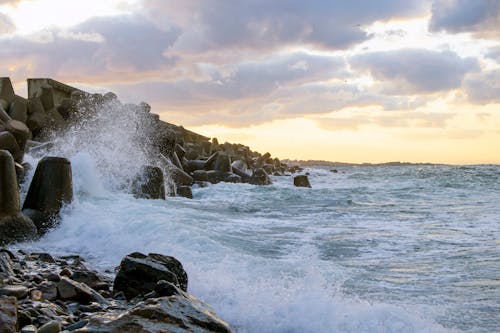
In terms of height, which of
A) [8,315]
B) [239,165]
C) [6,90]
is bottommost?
[8,315]

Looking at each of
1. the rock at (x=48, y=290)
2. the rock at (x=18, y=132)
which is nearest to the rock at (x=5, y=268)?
the rock at (x=48, y=290)

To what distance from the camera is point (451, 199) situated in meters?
17.4

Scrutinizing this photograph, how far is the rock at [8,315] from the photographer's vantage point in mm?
3349

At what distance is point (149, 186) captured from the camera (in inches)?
527

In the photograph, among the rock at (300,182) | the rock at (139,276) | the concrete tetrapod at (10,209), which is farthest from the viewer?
the rock at (300,182)

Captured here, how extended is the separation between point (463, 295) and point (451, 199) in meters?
12.6

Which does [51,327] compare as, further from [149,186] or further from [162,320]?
[149,186]

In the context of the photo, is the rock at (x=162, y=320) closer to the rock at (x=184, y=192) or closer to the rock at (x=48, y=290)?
the rock at (x=48, y=290)

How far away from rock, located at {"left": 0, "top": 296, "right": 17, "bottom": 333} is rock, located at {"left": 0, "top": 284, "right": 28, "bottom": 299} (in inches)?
30.8

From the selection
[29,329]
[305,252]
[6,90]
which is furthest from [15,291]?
[6,90]

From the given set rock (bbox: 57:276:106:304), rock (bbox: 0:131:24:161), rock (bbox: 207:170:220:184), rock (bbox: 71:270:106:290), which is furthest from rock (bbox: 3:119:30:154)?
rock (bbox: 207:170:220:184)

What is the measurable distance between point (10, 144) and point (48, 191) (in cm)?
405

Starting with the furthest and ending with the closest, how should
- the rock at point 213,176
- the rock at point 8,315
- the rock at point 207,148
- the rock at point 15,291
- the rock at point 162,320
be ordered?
the rock at point 207,148 < the rock at point 213,176 < the rock at point 15,291 < the rock at point 8,315 < the rock at point 162,320

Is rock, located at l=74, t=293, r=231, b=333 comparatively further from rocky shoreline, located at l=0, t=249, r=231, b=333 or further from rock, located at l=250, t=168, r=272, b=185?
rock, located at l=250, t=168, r=272, b=185
